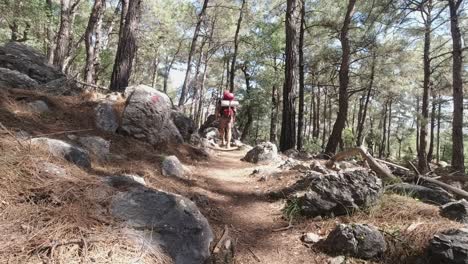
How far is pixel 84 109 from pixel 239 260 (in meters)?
3.68

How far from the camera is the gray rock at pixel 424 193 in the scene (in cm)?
402

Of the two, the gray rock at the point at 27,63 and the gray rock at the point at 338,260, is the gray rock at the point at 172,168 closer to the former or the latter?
the gray rock at the point at 338,260

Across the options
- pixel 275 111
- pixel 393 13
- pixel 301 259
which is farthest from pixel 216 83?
pixel 301 259

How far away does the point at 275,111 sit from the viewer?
24.1m

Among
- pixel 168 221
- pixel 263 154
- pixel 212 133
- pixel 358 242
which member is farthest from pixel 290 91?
pixel 212 133

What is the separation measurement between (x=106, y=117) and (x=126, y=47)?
2.50 metres

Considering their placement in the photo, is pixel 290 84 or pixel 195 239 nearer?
pixel 195 239

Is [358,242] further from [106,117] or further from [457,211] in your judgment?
[106,117]

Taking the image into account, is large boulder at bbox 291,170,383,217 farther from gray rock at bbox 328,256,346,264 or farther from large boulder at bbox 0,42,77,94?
large boulder at bbox 0,42,77,94

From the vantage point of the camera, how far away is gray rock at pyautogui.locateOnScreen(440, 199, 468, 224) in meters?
3.31

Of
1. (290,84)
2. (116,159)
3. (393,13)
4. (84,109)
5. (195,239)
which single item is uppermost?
(393,13)

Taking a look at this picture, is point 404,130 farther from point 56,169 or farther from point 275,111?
point 56,169

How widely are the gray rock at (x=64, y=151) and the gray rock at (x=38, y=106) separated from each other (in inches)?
50.1

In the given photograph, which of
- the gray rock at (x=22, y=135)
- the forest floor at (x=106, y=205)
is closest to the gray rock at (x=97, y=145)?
the forest floor at (x=106, y=205)
